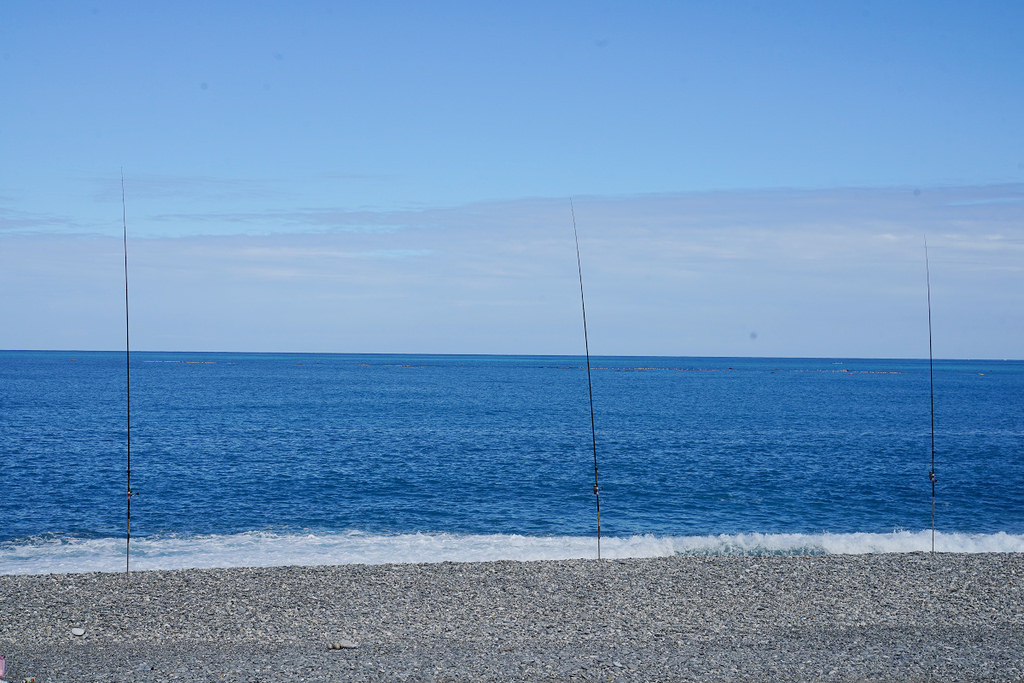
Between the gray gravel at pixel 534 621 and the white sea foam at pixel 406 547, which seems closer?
the gray gravel at pixel 534 621

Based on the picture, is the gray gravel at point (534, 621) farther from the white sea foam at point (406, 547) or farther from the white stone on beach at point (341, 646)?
the white sea foam at point (406, 547)

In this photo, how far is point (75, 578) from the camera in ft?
44.5

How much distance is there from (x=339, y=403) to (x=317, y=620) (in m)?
64.3

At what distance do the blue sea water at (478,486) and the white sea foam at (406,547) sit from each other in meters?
0.08

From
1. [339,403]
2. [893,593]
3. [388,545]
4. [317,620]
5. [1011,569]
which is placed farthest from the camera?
[339,403]

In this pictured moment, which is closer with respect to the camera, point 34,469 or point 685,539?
point 685,539

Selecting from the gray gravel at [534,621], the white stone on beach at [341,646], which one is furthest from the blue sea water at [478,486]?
the white stone on beach at [341,646]

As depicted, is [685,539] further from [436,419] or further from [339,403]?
[339,403]

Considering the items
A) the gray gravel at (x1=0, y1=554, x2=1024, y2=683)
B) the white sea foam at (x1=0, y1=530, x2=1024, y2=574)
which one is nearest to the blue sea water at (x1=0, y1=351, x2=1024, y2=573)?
the white sea foam at (x1=0, y1=530, x2=1024, y2=574)

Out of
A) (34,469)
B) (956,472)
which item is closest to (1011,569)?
(956,472)

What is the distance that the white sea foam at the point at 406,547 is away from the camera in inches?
717

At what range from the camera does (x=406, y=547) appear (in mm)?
19938

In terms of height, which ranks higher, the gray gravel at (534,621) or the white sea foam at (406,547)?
the gray gravel at (534,621)

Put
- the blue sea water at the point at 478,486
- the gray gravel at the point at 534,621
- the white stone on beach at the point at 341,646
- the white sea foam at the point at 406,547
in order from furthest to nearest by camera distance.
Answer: the blue sea water at the point at 478,486 → the white sea foam at the point at 406,547 → the white stone on beach at the point at 341,646 → the gray gravel at the point at 534,621
